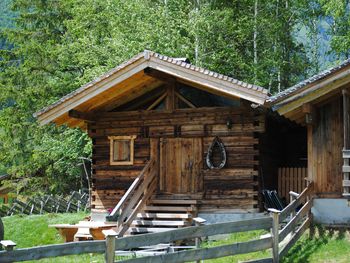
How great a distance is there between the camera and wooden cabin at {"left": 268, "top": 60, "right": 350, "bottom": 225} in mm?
15391

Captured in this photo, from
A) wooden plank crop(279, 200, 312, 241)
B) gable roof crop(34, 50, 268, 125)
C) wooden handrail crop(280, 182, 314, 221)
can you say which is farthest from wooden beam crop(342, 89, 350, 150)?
gable roof crop(34, 50, 268, 125)

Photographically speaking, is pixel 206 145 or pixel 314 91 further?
pixel 206 145

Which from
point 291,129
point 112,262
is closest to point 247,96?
point 291,129

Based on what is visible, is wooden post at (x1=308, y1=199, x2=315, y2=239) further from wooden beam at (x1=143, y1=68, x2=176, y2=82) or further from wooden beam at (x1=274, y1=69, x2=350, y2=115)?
wooden beam at (x1=143, y1=68, x2=176, y2=82)

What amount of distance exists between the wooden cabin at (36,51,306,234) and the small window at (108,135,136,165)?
3 cm

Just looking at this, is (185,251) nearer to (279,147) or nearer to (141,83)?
(141,83)

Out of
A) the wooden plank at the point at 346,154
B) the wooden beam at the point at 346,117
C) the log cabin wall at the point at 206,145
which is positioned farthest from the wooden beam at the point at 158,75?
the wooden plank at the point at 346,154

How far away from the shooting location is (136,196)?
59.9ft

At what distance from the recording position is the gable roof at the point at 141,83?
17.2m

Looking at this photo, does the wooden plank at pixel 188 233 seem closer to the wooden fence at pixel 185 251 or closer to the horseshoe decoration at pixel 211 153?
the wooden fence at pixel 185 251

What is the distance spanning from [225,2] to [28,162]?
13618 mm

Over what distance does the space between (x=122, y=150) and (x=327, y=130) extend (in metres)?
6.66

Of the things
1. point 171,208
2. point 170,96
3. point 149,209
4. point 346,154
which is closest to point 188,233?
point 346,154

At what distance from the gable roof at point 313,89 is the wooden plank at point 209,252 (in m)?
4.30
